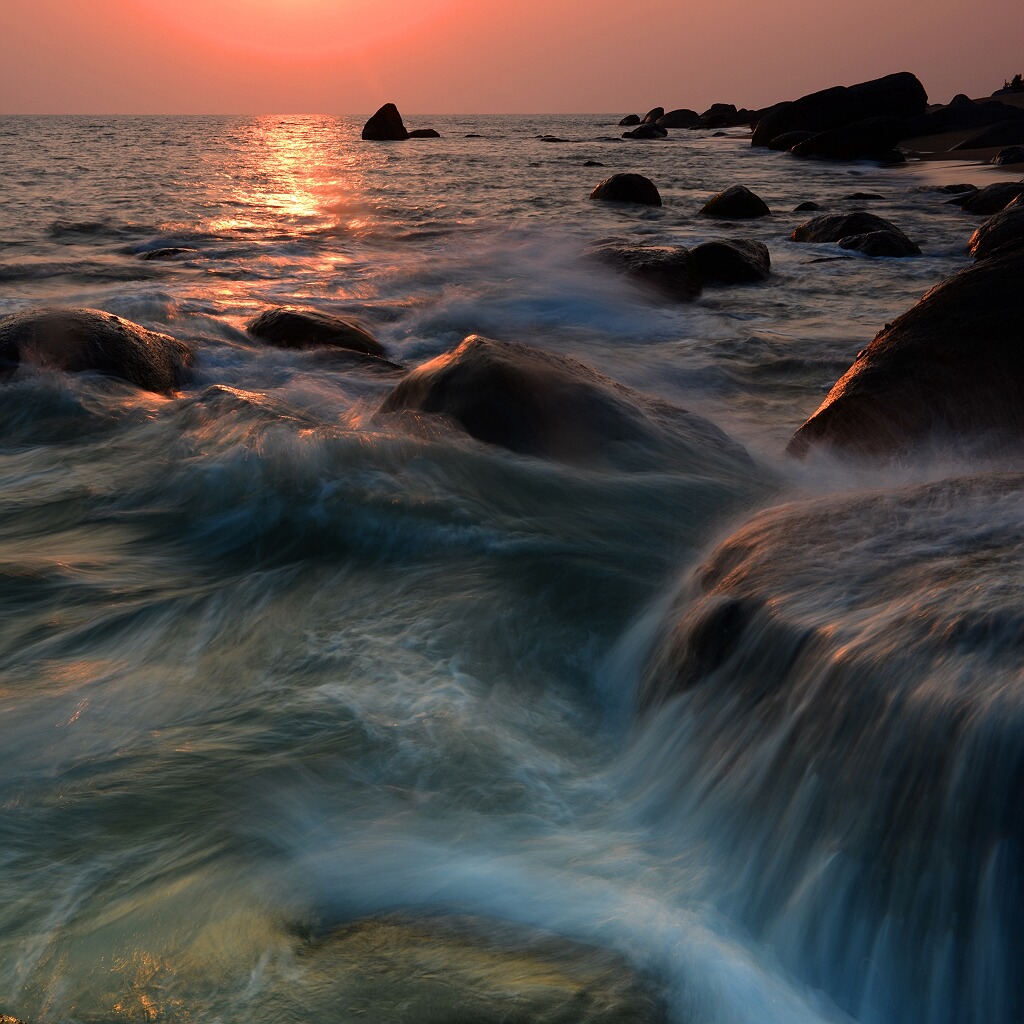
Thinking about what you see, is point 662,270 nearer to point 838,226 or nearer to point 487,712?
point 838,226

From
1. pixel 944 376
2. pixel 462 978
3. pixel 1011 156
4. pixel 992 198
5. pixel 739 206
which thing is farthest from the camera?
pixel 1011 156

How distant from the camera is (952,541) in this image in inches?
112

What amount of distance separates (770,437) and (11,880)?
5299 millimetres

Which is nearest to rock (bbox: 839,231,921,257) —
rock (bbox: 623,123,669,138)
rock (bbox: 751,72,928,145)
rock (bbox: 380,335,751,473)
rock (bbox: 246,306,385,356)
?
rock (bbox: 246,306,385,356)

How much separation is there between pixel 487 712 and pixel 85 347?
213 inches

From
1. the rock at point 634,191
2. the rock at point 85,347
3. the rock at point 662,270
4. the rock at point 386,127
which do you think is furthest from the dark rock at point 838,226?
the rock at point 386,127

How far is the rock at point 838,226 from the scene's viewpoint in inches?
590

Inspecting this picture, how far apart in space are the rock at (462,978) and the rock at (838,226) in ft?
47.7

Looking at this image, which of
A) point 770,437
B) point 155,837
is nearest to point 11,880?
point 155,837

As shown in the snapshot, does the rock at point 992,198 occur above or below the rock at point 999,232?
above

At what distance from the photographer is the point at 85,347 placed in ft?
23.5

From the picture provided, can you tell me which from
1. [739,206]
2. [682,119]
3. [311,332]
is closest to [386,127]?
[682,119]

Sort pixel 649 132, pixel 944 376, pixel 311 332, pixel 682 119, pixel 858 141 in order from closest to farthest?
pixel 944 376 < pixel 311 332 < pixel 858 141 < pixel 649 132 < pixel 682 119

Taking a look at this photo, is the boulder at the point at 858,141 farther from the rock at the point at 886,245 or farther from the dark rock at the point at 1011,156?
the rock at the point at 886,245
